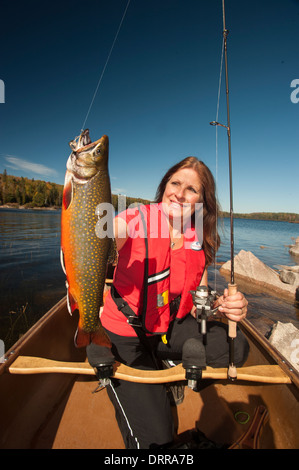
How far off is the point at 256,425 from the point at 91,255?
283 centimetres

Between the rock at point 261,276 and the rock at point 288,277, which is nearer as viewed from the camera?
the rock at point 261,276

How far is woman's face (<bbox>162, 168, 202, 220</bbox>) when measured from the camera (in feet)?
11.6

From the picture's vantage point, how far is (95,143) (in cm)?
203

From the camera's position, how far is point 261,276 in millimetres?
12391

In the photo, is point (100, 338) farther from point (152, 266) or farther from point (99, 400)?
point (99, 400)

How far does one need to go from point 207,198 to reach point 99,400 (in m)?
3.88

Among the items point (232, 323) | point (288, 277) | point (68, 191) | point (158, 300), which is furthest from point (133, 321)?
point (288, 277)

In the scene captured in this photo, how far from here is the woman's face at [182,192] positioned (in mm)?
3529

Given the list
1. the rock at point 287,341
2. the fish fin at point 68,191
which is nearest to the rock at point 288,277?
the rock at point 287,341

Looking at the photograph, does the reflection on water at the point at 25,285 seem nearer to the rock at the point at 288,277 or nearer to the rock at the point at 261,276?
the rock at the point at 261,276

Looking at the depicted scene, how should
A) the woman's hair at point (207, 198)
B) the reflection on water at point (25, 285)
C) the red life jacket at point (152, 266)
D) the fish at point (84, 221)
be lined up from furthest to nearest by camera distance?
the reflection on water at point (25, 285) → the woman's hair at point (207, 198) → the red life jacket at point (152, 266) → the fish at point (84, 221)

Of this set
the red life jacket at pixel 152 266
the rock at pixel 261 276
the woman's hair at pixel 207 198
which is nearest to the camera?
the red life jacket at pixel 152 266

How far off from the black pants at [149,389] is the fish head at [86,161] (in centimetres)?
219
